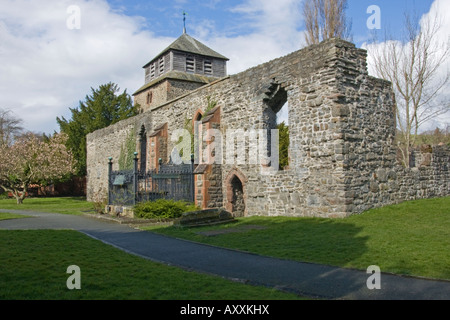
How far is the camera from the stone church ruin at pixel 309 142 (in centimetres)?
1209

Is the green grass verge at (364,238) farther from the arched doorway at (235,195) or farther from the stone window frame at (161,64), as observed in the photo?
the stone window frame at (161,64)

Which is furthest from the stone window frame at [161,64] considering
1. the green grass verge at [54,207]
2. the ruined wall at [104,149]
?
the green grass verge at [54,207]

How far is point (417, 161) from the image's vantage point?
16.0m

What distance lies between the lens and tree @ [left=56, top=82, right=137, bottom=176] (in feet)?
127

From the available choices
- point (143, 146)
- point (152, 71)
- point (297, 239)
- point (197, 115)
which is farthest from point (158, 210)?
point (152, 71)

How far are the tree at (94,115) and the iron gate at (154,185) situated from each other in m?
23.5

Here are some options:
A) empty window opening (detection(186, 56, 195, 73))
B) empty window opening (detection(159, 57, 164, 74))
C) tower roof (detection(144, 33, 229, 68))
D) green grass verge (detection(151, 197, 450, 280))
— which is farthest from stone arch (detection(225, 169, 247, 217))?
empty window opening (detection(159, 57, 164, 74))

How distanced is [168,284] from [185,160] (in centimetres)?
1499

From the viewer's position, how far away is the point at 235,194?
16.7m

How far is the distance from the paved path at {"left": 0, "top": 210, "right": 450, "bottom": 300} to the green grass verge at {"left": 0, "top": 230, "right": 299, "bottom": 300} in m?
0.48

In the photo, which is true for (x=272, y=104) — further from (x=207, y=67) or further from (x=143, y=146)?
(x=207, y=67)

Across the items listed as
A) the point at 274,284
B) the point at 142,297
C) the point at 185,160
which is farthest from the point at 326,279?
the point at 185,160
